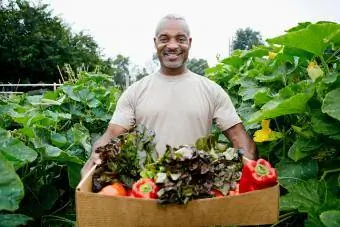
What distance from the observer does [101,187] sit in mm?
2076

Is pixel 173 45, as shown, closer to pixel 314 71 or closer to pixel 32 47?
pixel 314 71

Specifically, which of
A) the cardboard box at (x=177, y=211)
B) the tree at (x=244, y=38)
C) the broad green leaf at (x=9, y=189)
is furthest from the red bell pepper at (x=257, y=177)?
the tree at (x=244, y=38)

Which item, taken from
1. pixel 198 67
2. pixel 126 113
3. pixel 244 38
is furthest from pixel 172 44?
pixel 244 38

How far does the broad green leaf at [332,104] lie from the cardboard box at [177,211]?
610 millimetres

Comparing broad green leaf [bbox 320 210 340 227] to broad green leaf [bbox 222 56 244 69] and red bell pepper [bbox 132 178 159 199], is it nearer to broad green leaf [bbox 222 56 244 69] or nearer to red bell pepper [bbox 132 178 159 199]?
red bell pepper [bbox 132 178 159 199]

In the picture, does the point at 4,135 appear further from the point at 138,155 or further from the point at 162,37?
the point at 162,37

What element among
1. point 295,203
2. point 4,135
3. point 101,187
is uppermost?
point 4,135

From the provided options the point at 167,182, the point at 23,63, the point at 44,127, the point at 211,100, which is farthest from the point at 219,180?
the point at 23,63

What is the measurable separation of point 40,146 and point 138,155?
→ 83 cm

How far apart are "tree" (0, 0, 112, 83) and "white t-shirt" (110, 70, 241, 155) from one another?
96.8 ft

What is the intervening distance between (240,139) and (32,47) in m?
31.6

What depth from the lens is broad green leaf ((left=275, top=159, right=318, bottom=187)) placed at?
2.68 metres

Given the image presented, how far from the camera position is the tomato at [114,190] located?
1978mm

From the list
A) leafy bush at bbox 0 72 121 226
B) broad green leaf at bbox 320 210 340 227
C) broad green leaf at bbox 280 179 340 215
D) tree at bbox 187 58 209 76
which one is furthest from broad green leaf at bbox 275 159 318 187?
tree at bbox 187 58 209 76
